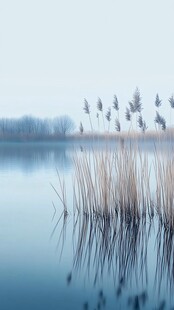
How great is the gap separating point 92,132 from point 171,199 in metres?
0.99

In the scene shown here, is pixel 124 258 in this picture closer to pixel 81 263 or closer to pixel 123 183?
pixel 81 263

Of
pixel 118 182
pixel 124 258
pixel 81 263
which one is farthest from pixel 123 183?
pixel 81 263

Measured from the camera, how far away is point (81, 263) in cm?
300

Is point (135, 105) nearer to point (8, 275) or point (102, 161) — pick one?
point (102, 161)

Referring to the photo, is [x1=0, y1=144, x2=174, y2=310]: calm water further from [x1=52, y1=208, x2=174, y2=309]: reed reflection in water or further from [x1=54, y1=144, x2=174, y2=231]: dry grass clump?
[x1=54, y1=144, x2=174, y2=231]: dry grass clump

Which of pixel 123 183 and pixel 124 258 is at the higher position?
pixel 123 183

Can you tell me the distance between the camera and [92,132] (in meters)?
3.75

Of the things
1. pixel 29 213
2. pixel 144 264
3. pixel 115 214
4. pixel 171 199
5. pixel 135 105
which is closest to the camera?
pixel 144 264

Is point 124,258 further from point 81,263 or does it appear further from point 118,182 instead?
point 118,182

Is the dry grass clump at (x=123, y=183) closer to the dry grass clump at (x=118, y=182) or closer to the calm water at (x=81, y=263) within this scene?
the dry grass clump at (x=118, y=182)

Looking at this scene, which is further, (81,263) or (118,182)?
(118,182)

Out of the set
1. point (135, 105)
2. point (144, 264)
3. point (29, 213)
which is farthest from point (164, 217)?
point (29, 213)

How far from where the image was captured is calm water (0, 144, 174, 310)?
95.6 inches

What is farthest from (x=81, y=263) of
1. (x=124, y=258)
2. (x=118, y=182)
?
(x=118, y=182)
